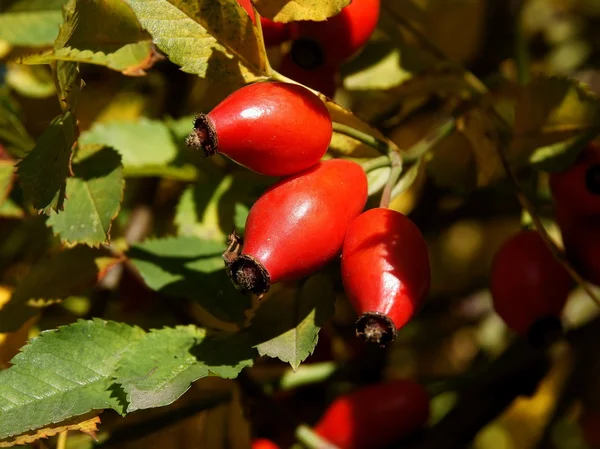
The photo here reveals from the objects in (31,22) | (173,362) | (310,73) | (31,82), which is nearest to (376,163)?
(310,73)

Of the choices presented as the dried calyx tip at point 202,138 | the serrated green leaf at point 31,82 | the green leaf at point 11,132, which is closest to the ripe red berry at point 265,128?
the dried calyx tip at point 202,138

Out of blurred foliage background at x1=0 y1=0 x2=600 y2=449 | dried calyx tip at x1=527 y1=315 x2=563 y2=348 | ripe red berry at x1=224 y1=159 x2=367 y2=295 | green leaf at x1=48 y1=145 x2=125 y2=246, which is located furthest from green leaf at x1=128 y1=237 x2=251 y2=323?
dried calyx tip at x1=527 y1=315 x2=563 y2=348

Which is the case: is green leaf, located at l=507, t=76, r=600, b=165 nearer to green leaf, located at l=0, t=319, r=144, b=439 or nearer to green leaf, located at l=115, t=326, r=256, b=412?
green leaf, located at l=115, t=326, r=256, b=412

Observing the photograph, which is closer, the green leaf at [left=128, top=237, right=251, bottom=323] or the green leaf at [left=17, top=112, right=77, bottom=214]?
the green leaf at [left=17, top=112, right=77, bottom=214]

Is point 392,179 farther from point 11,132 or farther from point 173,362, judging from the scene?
point 11,132

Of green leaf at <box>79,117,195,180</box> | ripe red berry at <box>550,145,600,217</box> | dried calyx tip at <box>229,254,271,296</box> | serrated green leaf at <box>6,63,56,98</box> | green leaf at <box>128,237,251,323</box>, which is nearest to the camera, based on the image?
dried calyx tip at <box>229,254,271,296</box>

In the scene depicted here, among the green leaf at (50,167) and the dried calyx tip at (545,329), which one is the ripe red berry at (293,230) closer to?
the green leaf at (50,167)
